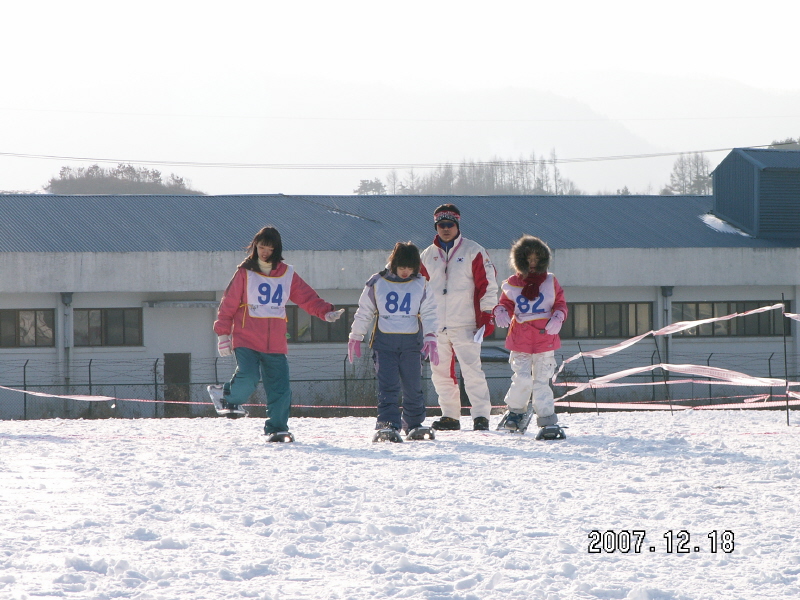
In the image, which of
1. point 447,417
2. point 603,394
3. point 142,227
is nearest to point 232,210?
point 142,227

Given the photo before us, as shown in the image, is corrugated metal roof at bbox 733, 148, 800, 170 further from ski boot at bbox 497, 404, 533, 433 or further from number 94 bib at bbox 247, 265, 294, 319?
number 94 bib at bbox 247, 265, 294, 319

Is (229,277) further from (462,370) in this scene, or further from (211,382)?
(462,370)

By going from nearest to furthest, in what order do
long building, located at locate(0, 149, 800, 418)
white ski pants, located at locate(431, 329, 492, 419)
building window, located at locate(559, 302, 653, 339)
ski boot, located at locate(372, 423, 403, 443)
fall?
ski boot, located at locate(372, 423, 403, 443), white ski pants, located at locate(431, 329, 492, 419), long building, located at locate(0, 149, 800, 418), building window, located at locate(559, 302, 653, 339)

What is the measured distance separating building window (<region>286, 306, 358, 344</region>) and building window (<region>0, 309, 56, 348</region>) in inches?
264

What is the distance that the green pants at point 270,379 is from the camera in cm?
809

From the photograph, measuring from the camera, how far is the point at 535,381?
27.0 feet

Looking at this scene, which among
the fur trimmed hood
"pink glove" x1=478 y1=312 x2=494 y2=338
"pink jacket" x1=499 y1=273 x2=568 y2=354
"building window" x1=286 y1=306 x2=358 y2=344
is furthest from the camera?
"building window" x1=286 y1=306 x2=358 y2=344

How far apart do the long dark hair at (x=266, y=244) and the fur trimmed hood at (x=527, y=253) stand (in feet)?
6.57

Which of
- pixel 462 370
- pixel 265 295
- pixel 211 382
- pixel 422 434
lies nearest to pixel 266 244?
pixel 265 295

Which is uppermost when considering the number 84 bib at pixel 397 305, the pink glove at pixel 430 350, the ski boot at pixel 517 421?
the number 84 bib at pixel 397 305

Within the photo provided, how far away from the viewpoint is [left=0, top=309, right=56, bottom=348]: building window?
27.4 metres

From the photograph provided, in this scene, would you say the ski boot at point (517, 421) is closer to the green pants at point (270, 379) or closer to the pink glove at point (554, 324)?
the pink glove at point (554, 324)

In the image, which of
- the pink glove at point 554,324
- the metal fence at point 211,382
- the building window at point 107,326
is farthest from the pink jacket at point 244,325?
the building window at point 107,326

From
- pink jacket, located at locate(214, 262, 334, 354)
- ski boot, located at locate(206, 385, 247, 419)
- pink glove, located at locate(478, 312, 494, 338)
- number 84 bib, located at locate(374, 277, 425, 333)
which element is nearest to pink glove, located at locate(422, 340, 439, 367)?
number 84 bib, located at locate(374, 277, 425, 333)
